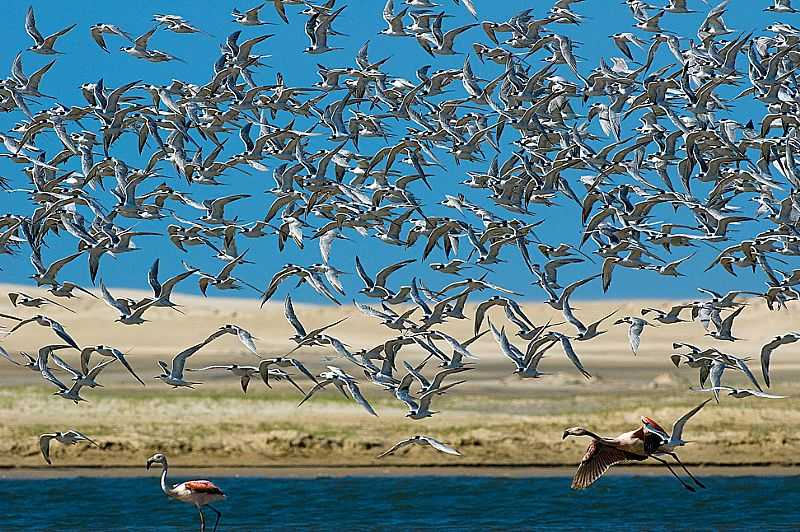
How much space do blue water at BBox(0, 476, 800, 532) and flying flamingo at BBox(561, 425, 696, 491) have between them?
3.85 m

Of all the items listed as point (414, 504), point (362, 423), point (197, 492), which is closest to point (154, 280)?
point (197, 492)

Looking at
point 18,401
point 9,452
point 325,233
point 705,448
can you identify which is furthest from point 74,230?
point 18,401

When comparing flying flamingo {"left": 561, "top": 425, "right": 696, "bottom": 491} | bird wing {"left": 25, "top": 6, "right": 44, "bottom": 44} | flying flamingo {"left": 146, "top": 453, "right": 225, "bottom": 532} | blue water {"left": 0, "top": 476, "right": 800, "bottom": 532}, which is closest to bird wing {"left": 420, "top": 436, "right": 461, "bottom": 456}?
flying flamingo {"left": 561, "top": 425, "right": 696, "bottom": 491}

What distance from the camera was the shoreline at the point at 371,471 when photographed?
2917 centimetres

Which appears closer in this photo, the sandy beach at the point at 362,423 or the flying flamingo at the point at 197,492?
the flying flamingo at the point at 197,492

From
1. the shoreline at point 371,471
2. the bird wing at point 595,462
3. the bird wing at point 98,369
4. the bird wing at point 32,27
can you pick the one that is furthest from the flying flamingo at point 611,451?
the bird wing at point 32,27

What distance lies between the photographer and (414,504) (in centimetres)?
2686

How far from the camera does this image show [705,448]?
30.6 metres

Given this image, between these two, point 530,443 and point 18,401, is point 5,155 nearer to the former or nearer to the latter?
point 530,443

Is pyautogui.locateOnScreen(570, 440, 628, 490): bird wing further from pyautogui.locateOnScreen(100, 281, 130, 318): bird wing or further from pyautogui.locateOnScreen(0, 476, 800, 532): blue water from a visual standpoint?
pyautogui.locateOnScreen(100, 281, 130, 318): bird wing

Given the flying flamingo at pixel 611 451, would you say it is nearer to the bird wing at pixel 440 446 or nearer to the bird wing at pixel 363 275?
the bird wing at pixel 440 446

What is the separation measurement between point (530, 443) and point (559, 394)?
10.6 m

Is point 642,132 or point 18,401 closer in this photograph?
point 642,132

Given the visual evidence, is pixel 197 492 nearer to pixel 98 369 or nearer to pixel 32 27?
pixel 98 369
